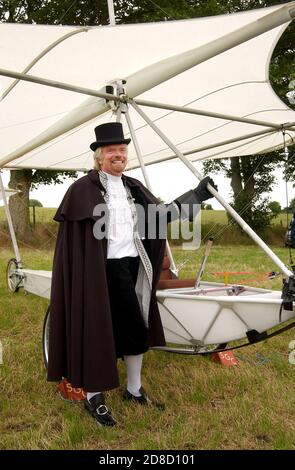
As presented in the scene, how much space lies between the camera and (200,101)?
190 inches

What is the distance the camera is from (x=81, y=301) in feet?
9.54

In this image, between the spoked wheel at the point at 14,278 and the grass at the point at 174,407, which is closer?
the grass at the point at 174,407

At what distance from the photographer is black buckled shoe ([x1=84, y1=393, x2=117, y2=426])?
2974 millimetres

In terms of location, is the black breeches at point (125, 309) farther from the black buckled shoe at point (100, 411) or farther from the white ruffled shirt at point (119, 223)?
the black buckled shoe at point (100, 411)

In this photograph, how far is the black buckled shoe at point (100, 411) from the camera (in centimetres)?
297

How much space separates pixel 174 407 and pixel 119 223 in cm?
138

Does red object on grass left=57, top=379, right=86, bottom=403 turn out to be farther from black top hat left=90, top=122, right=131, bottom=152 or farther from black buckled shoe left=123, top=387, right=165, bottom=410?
black top hat left=90, top=122, right=131, bottom=152

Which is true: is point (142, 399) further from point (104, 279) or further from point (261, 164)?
point (261, 164)

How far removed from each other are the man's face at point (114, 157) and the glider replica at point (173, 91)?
1.77ft

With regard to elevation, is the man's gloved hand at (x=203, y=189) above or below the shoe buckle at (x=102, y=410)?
above

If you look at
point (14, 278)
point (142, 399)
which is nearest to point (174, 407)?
point (142, 399)

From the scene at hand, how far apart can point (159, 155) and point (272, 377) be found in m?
3.94

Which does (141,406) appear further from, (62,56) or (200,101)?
(200,101)

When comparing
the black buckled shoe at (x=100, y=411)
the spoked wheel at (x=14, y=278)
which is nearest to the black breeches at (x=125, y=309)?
the black buckled shoe at (x=100, y=411)
